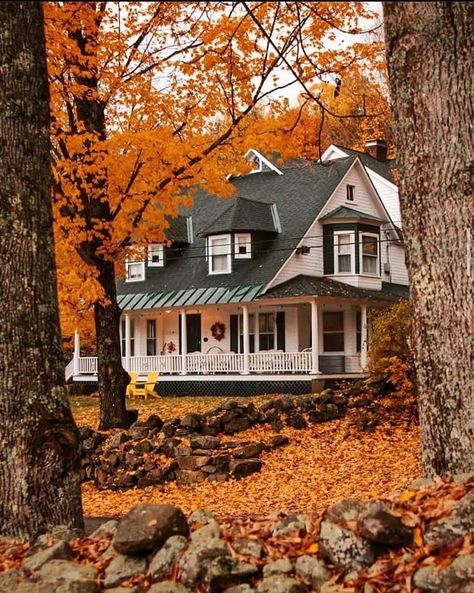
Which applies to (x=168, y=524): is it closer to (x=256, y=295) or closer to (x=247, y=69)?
(x=247, y=69)

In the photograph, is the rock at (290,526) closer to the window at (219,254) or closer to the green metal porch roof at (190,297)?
the green metal porch roof at (190,297)

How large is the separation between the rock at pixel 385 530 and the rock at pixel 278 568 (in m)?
0.44

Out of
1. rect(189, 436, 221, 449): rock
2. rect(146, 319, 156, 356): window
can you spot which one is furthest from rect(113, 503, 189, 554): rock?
rect(146, 319, 156, 356): window

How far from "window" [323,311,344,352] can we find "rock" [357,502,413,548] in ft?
78.8

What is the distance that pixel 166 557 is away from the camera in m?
4.59

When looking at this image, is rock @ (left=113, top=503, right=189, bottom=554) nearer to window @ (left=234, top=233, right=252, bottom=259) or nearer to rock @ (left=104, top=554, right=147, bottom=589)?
rock @ (left=104, top=554, right=147, bottom=589)

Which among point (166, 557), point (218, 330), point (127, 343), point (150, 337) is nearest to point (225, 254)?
point (218, 330)

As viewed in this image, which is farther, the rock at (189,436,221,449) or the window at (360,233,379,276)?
the window at (360,233,379,276)

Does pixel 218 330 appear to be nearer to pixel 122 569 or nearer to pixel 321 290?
pixel 321 290

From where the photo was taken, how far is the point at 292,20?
Answer: 13.3m

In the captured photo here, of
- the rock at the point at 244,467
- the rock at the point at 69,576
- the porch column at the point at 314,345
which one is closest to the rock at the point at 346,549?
the rock at the point at 69,576

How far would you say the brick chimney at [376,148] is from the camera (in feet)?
119

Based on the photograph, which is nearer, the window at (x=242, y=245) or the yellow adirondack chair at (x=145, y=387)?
the yellow adirondack chair at (x=145, y=387)

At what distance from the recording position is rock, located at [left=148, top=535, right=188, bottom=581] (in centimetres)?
455
